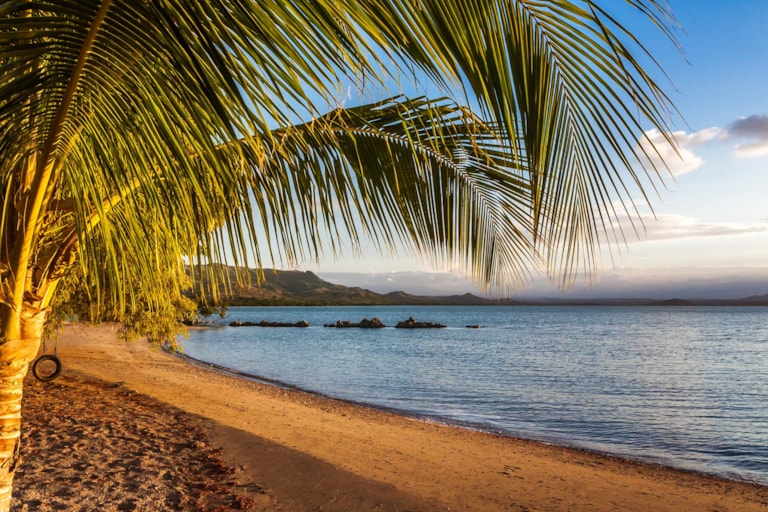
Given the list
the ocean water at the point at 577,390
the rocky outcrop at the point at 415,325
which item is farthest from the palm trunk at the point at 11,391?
the rocky outcrop at the point at 415,325

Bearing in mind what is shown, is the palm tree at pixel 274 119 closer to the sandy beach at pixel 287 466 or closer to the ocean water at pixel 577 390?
the sandy beach at pixel 287 466

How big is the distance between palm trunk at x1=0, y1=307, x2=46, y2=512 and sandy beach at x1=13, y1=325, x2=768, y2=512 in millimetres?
4819

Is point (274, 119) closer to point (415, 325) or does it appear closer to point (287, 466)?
point (287, 466)

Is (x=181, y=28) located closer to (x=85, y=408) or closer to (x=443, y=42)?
(x=443, y=42)

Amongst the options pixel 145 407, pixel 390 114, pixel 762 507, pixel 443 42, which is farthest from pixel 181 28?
pixel 145 407

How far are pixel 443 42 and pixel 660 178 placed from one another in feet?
1.81

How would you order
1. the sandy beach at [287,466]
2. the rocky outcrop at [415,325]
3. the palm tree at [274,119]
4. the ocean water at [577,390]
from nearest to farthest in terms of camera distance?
the palm tree at [274,119], the sandy beach at [287,466], the ocean water at [577,390], the rocky outcrop at [415,325]

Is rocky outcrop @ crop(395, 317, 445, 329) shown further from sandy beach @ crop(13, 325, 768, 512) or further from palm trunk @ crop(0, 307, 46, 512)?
palm trunk @ crop(0, 307, 46, 512)

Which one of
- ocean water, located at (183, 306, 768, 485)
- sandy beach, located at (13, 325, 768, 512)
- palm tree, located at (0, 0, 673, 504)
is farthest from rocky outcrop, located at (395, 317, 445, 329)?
palm tree, located at (0, 0, 673, 504)

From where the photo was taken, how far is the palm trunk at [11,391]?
7.29ft

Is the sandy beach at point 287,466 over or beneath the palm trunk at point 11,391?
beneath

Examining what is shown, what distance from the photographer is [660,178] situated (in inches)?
47.8

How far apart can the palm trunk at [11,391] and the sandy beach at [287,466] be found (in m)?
4.82

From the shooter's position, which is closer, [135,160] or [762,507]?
[135,160]
